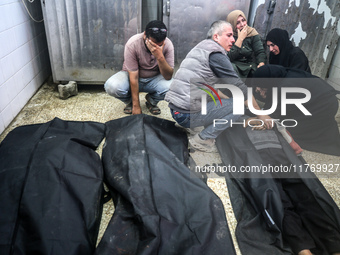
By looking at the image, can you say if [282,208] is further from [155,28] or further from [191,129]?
[155,28]

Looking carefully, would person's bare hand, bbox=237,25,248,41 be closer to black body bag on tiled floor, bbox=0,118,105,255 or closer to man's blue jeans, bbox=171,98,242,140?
man's blue jeans, bbox=171,98,242,140

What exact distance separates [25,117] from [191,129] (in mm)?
1560

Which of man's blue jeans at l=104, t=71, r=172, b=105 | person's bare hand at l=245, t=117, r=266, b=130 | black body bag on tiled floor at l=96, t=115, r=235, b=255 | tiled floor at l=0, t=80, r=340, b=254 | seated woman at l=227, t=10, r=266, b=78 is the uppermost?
seated woman at l=227, t=10, r=266, b=78

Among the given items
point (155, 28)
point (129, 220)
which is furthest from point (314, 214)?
point (155, 28)

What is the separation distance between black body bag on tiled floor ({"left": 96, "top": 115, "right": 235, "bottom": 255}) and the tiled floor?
170 mm

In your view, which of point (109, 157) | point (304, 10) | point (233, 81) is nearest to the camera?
point (109, 157)

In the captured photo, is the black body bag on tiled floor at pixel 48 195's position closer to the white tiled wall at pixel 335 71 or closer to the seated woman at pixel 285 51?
the seated woman at pixel 285 51

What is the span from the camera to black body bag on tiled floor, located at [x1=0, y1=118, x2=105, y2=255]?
1.27m

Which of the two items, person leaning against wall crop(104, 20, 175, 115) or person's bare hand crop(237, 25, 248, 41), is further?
person's bare hand crop(237, 25, 248, 41)

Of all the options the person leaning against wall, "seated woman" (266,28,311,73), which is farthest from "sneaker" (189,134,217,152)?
"seated woman" (266,28,311,73)

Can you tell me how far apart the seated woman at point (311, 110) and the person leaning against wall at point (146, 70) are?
2.77 feet

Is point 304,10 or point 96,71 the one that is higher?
point 304,10

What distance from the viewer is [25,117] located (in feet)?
8.46

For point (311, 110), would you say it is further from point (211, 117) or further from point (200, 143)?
point (200, 143)
